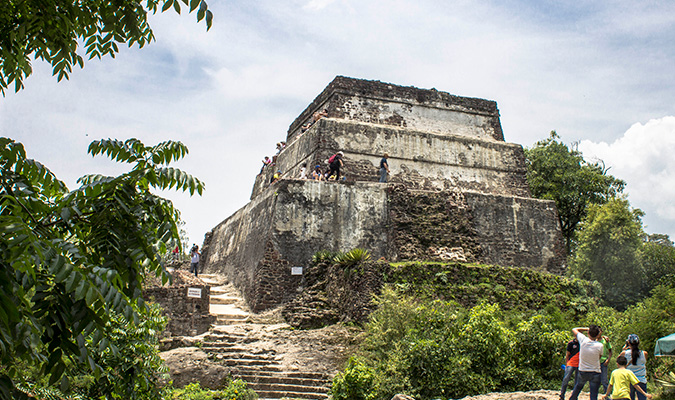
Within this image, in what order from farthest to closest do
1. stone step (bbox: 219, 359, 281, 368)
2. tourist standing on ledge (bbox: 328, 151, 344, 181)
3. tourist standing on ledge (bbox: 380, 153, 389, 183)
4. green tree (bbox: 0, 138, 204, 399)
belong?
tourist standing on ledge (bbox: 380, 153, 389, 183) < tourist standing on ledge (bbox: 328, 151, 344, 181) < stone step (bbox: 219, 359, 281, 368) < green tree (bbox: 0, 138, 204, 399)

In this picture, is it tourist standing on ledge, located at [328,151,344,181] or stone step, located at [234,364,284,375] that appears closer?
stone step, located at [234,364,284,375]

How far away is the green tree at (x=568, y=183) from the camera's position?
78.7 feet

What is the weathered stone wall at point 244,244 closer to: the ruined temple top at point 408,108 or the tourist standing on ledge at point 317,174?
the tourist standing on ledge at point 317,174

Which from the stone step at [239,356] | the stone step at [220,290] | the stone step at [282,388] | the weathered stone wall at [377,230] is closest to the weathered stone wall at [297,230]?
the weathered stone wall at [377,230]

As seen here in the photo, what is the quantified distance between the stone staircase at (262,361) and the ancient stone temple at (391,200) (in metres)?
1.93

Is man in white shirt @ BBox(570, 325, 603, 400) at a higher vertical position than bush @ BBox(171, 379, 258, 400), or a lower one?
higher

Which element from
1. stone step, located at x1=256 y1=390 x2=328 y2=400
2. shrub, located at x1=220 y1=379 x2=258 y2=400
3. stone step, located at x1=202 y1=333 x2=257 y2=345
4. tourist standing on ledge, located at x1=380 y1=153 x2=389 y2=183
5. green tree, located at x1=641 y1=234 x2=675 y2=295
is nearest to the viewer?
shrub, located at x1=220 y1=379 x2=258 y2=400

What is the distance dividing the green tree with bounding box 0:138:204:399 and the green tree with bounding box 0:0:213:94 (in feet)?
1.97

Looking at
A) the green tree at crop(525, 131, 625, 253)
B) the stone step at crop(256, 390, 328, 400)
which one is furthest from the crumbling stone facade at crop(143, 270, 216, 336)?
the green tree at crop(525, 131, 625, 253)

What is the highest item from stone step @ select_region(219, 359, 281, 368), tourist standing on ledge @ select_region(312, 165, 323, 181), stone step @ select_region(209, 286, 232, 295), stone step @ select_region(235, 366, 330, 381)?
tourist standing on ledge @ select_region(312, 165, 323, 181)

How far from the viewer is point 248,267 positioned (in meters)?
14.5

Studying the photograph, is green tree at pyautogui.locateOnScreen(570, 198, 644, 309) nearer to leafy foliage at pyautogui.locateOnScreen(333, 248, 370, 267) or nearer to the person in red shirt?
leafy foliage at pyautogui.locateOnScreen(333, 248, 370, 267)

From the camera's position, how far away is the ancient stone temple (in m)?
14.1

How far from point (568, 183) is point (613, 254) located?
575cm
